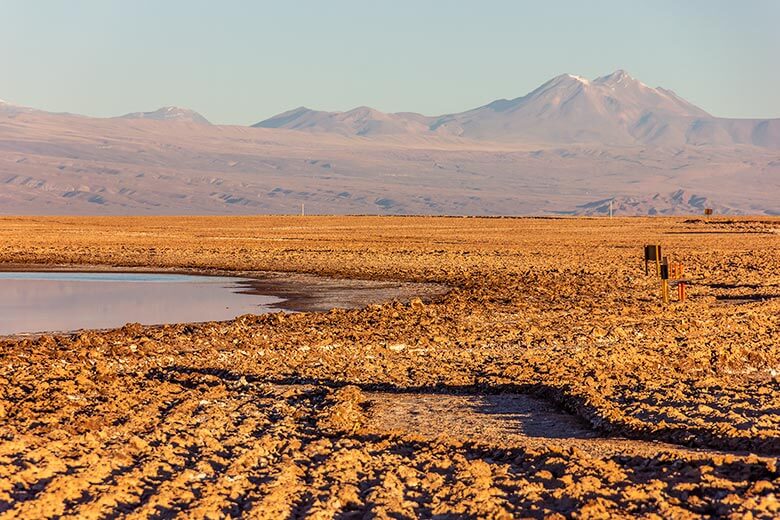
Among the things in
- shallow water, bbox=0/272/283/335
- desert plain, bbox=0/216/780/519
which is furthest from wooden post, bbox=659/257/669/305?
shallow water, bbox=0/272/283/335

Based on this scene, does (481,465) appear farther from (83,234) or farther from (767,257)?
(83,234)

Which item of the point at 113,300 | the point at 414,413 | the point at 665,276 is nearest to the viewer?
the point at 414,413

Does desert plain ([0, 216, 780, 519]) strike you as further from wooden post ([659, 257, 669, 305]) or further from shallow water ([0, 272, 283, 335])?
shallow water ([0, 272, 283, 335])

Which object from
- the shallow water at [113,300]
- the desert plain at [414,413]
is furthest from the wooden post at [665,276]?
the shallow water at [113,300]

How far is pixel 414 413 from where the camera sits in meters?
10.7

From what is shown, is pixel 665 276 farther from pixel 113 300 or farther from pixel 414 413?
pixel 414 413

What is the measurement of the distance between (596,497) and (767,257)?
26.7 meters

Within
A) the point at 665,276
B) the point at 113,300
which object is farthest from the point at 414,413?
Result: the point at 113,300

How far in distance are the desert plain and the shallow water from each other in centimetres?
194

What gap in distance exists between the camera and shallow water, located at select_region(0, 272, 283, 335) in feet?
63.0

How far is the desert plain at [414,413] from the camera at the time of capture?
24.8 feet

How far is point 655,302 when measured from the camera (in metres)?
19.6

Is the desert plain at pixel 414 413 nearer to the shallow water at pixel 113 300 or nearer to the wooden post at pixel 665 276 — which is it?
the wooden post at pixel 665 276

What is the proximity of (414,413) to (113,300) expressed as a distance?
1327cm
